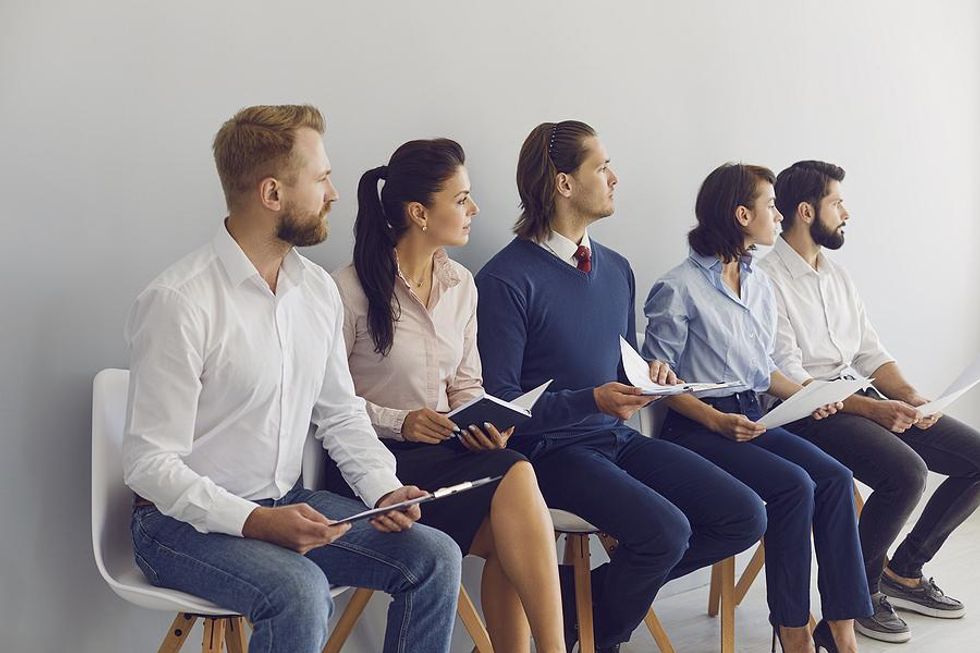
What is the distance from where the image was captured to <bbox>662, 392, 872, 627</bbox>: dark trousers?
2812mm

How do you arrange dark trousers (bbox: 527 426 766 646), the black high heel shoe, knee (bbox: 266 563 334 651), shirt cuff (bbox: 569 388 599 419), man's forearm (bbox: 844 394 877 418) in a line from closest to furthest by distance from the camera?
knee (bbox: 266 563 334 651)
dark trousers (bbox: 527 426 766 646)
shirt cuff (bbox: 569 388 599 419)
the black high heel shoe
man's forearm (bbox: 844 394 877 418)

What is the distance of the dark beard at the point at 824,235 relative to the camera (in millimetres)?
3666

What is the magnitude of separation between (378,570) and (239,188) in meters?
0.74

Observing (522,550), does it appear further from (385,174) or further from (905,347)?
(905,347)

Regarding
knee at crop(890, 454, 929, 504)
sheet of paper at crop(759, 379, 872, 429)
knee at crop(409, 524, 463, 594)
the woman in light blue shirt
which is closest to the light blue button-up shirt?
the woman in light blue shirt

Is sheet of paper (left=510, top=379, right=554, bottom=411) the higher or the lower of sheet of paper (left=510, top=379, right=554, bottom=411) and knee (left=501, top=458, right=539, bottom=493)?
the higher

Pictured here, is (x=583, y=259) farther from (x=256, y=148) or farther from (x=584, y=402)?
(x=256, y=148)

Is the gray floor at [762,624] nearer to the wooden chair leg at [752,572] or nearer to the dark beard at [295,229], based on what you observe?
the wooden chair leg at [752,572]

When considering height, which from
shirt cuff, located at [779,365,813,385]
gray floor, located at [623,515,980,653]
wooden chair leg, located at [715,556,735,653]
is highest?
shirt cuff, located at [779,365,813,385]

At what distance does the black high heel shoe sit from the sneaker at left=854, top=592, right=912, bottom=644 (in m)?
0.37

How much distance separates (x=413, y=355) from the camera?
8.50 feet

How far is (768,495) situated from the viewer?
284cm

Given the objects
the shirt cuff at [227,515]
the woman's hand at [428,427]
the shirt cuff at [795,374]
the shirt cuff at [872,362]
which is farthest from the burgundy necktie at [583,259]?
the shirt cuff at [872,362]

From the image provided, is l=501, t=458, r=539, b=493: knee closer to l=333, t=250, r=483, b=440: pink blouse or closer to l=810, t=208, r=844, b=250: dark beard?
l=333, t=250, r=483, b=440: pink blouse
